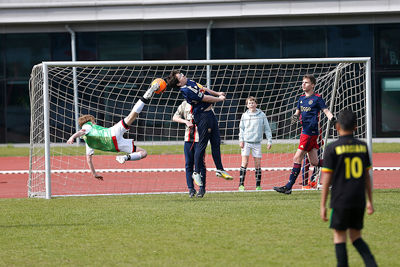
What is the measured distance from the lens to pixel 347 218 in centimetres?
523

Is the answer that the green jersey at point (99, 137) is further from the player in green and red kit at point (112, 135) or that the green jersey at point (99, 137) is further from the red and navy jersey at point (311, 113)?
the red and navy jersey at point (311, 113)

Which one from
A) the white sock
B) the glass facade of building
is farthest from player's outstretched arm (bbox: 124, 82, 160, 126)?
the glass facade of building

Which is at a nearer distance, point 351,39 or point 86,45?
point 351,39

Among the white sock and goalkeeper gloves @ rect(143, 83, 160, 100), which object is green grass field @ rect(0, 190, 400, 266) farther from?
goalkeeper gloves @ rect(143, 83, 160, 100)

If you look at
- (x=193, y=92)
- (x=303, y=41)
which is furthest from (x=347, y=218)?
(x=303, y=41)

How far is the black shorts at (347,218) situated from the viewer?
5.23m

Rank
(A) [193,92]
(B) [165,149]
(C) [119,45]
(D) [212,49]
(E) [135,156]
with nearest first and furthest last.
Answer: (A) [193,92] → (E) [135,156] → (B) [165,149] → (D) [212,49] → (C) [119,45]

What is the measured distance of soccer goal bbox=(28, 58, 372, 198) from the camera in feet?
35.2

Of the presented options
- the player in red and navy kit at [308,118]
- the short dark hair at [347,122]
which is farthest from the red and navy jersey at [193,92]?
the short dark hair at [347,122]

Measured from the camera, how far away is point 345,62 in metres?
10.8

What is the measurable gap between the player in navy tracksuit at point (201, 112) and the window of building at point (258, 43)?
522 inches

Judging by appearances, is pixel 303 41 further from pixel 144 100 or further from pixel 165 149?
pixel 144 100

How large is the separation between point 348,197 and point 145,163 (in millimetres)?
11960

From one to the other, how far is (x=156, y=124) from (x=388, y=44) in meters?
10.8
